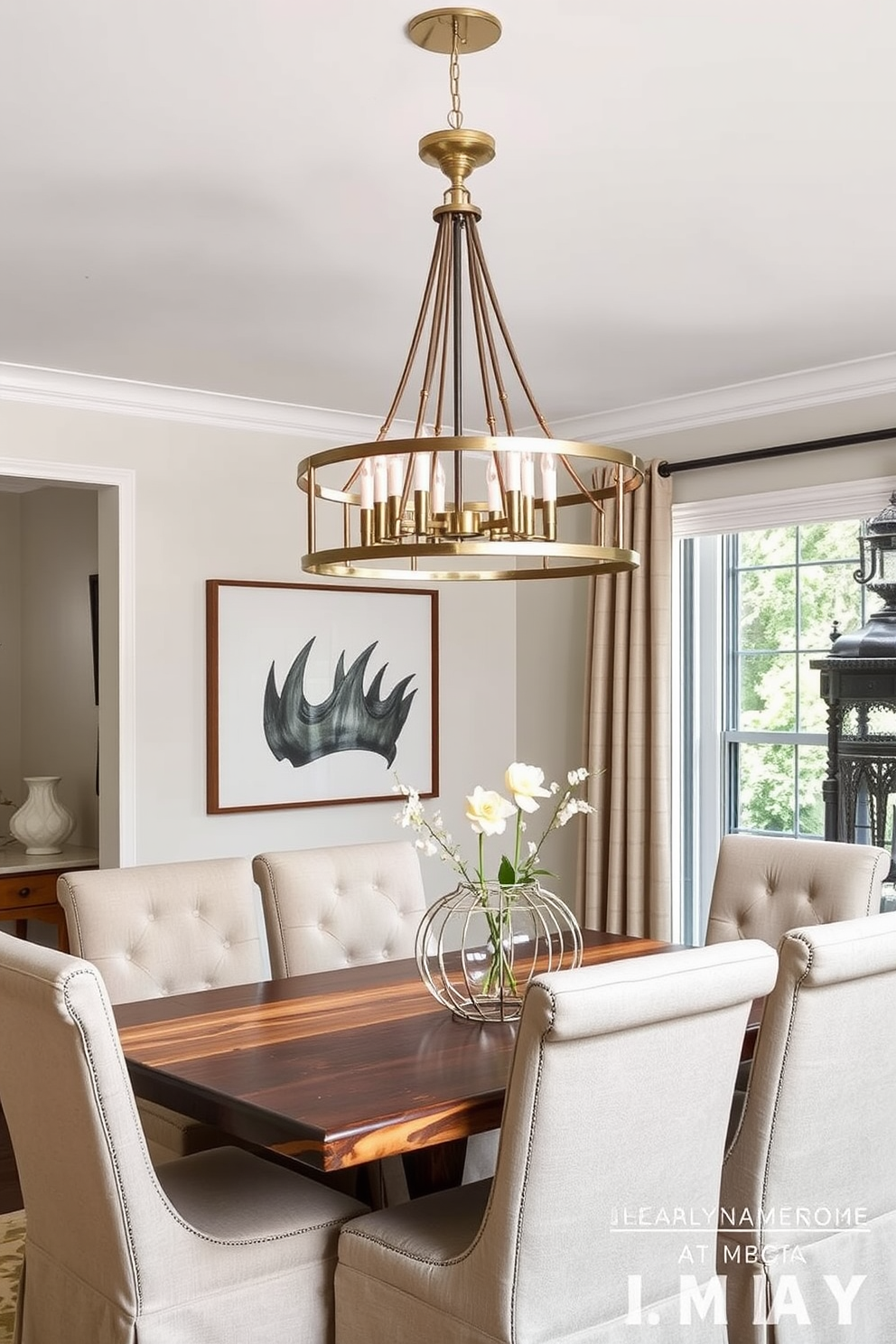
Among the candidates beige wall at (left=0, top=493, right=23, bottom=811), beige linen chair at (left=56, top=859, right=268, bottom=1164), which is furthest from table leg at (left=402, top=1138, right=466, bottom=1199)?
beige wall at (left=0, top=493, right=23, bottom=811)

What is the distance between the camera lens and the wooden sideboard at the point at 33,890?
16.2 ft

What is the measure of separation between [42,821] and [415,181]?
11.1ft

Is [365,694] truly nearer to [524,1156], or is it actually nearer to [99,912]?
[99,912]

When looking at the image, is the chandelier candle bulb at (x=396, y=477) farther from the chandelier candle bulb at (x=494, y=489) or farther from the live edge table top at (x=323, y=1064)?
the live edge table top at (x=323, y=1064)

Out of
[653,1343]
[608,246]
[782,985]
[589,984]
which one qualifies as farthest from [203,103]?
[653,1343]

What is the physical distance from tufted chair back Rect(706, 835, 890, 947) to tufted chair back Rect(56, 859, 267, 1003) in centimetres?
133

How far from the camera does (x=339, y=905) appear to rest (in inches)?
145

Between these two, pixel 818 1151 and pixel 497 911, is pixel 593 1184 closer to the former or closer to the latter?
pixel 818 1151

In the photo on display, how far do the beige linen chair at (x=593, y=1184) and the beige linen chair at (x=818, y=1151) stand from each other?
13 cm

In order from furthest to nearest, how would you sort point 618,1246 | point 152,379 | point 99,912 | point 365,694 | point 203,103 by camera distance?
1. point 365,694
2. point 152,379
3. point 99,912
4. point 203,103
5. point 618,1246

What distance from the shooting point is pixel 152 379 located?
4.63m

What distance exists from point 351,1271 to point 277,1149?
0.35 m

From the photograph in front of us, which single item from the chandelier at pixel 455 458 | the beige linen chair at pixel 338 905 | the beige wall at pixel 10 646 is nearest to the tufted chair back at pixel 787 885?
the beige linen chair at pixel 338 905

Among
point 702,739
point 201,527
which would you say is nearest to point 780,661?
point 702,739
